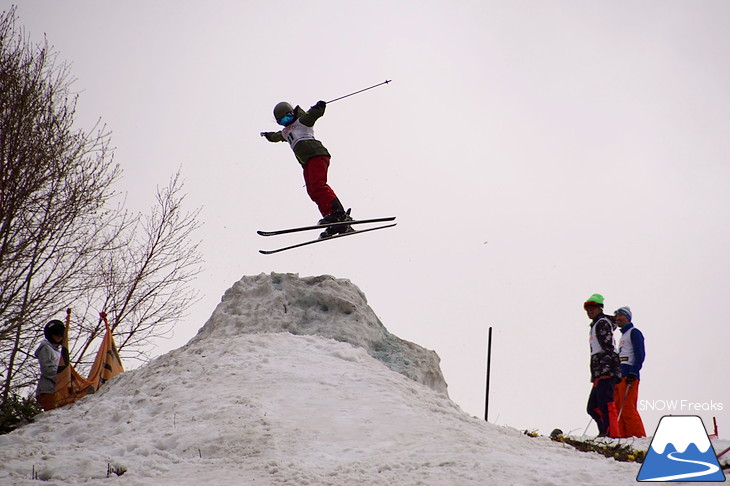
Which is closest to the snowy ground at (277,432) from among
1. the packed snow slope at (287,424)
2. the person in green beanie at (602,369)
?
the packed snow slope at (287,424)

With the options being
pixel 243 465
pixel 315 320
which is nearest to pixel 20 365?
pixel 315 320

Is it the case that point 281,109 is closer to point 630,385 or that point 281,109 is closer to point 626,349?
point 626,349

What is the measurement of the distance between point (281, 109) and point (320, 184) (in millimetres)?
1076

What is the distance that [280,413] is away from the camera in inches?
311

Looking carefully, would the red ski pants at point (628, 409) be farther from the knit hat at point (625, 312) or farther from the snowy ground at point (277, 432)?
the snowy ground at point (277, 432)

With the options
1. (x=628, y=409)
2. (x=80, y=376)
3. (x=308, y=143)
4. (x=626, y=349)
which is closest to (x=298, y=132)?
(x=308, y=143)

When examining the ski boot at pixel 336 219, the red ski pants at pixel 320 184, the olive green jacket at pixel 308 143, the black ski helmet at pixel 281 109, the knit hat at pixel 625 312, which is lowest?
the knit hat at pixel 625 312

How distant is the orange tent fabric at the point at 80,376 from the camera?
361 inches

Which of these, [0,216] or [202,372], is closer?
[202,372]

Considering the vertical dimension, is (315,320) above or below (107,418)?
above

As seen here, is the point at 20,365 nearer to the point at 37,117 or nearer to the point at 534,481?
the point at 37,117

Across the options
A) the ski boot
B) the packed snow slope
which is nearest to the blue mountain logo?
the packed snow slope

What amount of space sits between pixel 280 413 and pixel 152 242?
28.3 feet

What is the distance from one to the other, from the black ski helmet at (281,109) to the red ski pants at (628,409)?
17.2 ft
